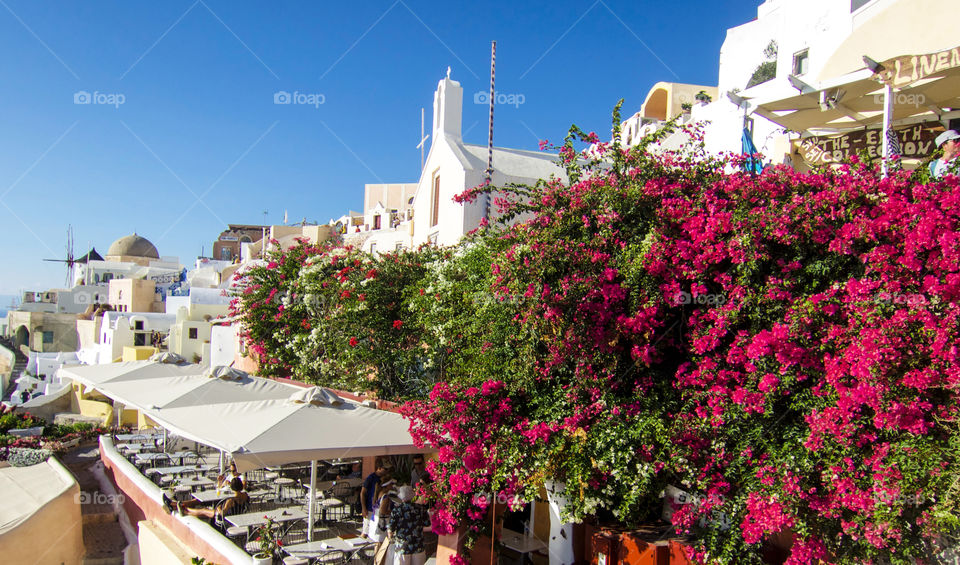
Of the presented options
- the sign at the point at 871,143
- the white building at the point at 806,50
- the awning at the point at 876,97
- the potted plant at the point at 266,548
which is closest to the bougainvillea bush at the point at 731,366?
the potted plant at the point at 266,548

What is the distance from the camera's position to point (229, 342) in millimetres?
27203

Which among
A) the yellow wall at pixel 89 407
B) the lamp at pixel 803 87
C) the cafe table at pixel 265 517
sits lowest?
the yellow wall at pixel 89 407

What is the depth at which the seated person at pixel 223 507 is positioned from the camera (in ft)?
35.1

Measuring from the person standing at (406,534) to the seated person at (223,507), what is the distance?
3409 millimetres

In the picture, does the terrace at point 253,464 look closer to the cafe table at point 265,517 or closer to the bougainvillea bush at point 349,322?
the cafe table at point 265,517

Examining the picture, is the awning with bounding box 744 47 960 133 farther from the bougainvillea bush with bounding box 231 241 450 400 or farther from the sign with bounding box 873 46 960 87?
the bougainvillea bush with bounding box 231 241 450 400

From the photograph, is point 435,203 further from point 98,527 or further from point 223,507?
point 98,527

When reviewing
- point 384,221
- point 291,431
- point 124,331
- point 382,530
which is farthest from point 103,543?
point 124,331

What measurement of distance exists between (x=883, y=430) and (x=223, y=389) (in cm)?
1159

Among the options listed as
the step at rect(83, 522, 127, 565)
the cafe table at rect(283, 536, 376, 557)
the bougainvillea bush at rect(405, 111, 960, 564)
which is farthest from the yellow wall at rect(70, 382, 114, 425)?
the bougainvillea bush at rect(405, 111, 960, 564)

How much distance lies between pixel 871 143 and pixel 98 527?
19197 millimetres

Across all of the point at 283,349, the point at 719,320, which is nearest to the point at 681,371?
the point at 719,320

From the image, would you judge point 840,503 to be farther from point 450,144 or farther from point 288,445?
point 450,144

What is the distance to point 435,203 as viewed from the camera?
66.8 ft
